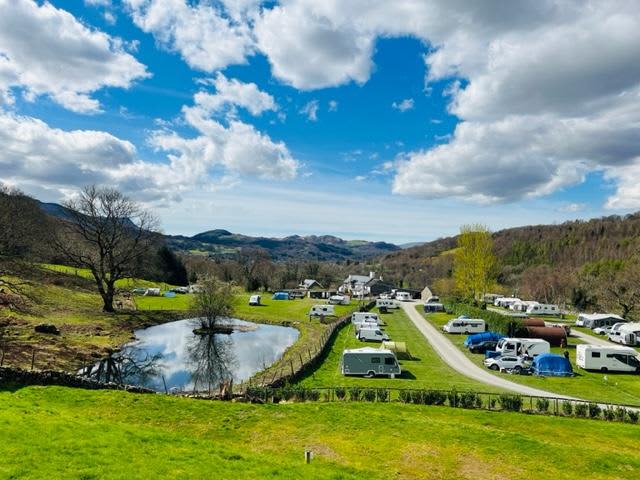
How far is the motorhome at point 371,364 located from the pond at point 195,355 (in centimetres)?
790

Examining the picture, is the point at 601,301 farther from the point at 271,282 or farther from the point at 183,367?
the point at 271,282

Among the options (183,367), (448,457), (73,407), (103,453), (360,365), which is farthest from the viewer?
(183,367)

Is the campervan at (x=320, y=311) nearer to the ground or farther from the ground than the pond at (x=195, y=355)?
farther from the ground

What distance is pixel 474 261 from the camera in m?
74.7

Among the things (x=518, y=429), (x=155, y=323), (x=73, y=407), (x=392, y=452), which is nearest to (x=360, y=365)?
(x=518, y=429)

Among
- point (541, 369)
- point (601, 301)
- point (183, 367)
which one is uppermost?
point (601, 301)

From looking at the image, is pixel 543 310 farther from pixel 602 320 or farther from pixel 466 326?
pixel 466 326

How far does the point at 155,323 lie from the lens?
2151 inches

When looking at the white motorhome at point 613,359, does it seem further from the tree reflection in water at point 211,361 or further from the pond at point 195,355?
the tree reflection in water at point 211,361

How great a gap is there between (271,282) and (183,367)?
80991 millimetres

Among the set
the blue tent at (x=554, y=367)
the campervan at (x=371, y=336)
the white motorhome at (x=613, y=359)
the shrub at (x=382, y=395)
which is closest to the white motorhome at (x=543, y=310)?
the white motorhome at (x=613, y=359)

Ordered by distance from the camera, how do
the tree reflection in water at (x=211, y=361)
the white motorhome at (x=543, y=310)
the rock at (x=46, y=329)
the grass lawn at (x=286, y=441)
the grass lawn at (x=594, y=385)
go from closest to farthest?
the grass lawn at (x=286, y=441) → the grass lawn at (x=594, y=385) → the tree reflection in water at (x=211, y=361) → the rock at (x=46, y=329) → the white motorhome at (x=543, y=310)

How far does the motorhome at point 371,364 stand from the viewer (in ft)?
104

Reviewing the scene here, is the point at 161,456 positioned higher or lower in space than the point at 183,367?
higher
